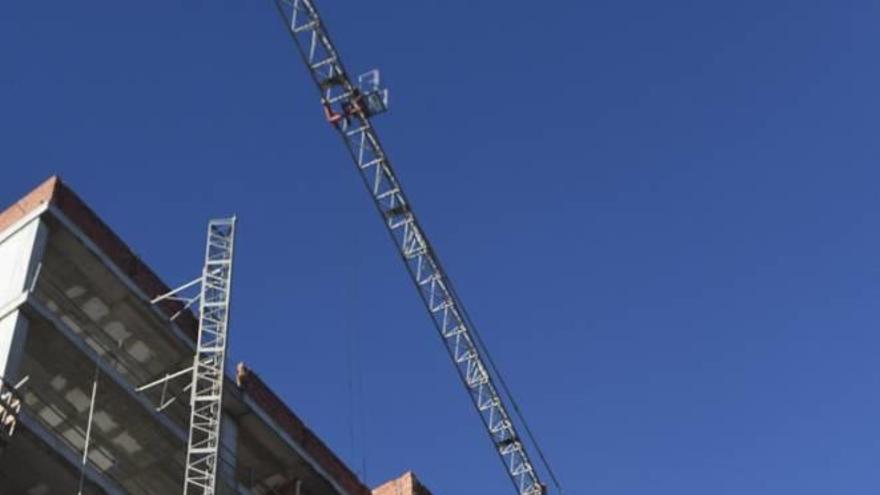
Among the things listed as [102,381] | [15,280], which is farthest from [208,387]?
[15,280]

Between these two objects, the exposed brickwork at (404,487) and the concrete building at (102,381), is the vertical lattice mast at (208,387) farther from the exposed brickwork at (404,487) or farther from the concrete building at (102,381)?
the exposed brickwork at (404,487)

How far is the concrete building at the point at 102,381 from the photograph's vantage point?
1330 inches

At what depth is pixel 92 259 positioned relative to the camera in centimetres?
3772

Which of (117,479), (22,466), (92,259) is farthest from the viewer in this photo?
(117,479)

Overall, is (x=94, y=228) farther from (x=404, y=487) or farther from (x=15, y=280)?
(x=404, y=487)

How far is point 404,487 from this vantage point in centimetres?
4781

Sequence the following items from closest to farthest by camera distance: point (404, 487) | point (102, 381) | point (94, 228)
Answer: point (102, 381) → point (94, 228) → point (404, 487)

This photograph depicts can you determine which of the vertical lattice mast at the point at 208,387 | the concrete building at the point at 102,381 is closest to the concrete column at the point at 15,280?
the concrete building at the point at 102,381

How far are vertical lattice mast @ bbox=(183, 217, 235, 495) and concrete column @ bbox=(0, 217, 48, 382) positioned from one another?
6552mm

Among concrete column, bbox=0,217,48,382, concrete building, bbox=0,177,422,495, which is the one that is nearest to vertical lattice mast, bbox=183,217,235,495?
concrete building, bbox=0,177,422,495

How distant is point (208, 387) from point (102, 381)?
4.82 metres

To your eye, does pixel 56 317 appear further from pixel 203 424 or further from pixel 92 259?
pixel 203 424

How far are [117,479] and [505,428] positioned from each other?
2767 centimetres

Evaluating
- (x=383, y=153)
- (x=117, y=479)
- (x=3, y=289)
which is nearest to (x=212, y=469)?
(x=117, y=479)
